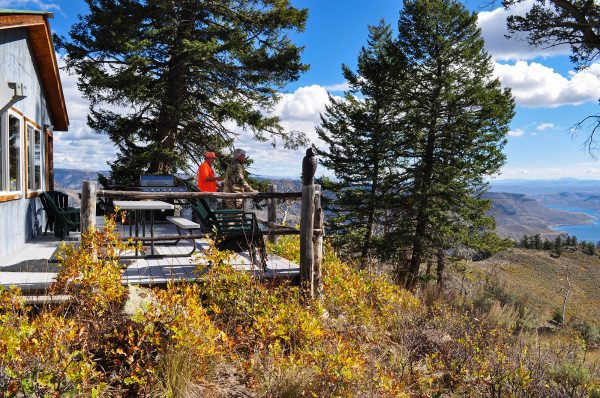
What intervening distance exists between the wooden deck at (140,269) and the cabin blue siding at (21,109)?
0.41m

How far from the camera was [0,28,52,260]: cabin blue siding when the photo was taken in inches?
315

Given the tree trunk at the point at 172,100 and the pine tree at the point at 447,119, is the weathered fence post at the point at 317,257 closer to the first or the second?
the tree trunk at the point at 172,100

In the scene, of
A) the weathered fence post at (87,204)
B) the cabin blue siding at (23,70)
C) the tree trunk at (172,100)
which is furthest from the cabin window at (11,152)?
the tree trunk at (172,100)

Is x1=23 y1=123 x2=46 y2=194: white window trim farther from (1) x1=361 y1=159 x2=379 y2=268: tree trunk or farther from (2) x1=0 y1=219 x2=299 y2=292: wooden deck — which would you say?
(1) x1=361 y1=159 x2=379 y2=268: tree trunk


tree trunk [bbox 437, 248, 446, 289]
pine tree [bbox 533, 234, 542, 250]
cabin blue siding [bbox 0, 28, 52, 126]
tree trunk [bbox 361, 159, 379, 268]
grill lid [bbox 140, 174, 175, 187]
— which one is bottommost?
pine tree [bbox 533, 234, 542, 250]

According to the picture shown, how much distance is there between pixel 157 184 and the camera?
12969 mm

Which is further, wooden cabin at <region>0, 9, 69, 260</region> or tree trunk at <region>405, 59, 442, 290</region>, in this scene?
tree trunk at <region>405, 59, 442, 290</region>

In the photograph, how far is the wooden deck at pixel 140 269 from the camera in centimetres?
583

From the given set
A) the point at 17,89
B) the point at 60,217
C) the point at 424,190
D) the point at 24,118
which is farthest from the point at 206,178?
the point at 424,190

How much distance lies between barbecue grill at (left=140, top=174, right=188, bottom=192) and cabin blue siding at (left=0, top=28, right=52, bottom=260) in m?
2.58

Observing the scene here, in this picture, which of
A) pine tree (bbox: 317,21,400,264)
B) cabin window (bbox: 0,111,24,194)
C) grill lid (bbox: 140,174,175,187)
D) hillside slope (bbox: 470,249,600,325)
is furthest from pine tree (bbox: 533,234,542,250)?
cabin window (bbox: 0,111,24,194)

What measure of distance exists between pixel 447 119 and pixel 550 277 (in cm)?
2905

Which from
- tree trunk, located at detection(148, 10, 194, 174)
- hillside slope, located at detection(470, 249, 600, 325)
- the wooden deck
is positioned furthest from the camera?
hillside slope, located at detection(470, 249, 600, 325)

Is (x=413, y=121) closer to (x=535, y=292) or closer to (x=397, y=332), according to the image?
(x=397, y=332)
